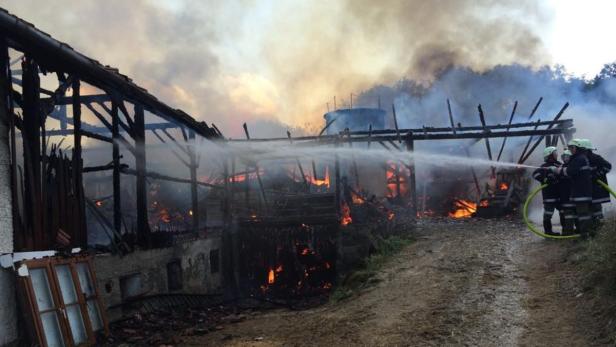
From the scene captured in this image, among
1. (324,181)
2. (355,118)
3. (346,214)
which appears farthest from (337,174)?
(355,118)

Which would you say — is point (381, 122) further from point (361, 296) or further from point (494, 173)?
point (361, 296)

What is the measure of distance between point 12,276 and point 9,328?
0.66 m

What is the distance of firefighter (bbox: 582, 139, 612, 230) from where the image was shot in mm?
9242

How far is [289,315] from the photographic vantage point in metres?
8.50

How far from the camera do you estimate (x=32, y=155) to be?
664 centimetres

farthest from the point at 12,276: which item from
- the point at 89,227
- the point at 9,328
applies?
the point at 89,227

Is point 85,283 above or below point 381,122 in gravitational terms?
below

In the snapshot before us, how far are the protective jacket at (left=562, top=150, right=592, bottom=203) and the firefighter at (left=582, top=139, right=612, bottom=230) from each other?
0.20 m

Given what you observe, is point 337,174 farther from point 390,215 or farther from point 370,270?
point 370,270

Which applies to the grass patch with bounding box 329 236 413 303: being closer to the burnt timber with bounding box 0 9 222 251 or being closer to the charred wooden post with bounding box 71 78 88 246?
the charred wooden post with bounding box 71 78 88 246

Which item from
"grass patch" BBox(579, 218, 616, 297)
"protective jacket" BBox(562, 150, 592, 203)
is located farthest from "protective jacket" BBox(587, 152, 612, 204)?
"grass patch" BBox(579, 218, 616, 297)

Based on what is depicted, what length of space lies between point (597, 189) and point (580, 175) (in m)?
0.56

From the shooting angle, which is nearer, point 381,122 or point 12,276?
point 12,276

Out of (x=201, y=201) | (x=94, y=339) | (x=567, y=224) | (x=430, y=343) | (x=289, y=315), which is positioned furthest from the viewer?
(x=201, y=201)
